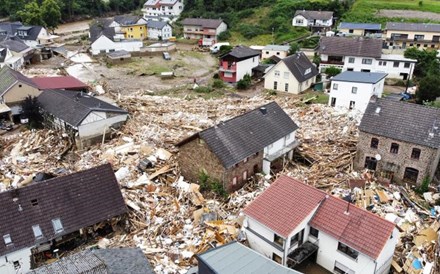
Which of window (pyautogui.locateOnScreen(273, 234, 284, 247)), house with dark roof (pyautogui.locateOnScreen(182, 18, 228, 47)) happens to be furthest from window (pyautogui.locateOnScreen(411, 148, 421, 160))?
house with dark roof (pyautogui.locateOnScreen(182, 18, 228, 47))

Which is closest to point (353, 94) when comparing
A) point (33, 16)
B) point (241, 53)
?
point (241, 53)

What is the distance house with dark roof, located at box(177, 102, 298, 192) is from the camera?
79.7 feet

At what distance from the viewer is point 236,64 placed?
5244 centimetres

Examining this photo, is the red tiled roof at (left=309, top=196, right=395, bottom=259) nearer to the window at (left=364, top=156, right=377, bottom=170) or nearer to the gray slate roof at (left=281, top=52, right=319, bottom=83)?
the window at (left=364, top=156, right=377, bottom=170)

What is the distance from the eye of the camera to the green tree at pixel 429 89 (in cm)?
3981

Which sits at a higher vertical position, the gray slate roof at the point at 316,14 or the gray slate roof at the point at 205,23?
the gray slate roof at the point at 316,14

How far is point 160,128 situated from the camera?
34.3m

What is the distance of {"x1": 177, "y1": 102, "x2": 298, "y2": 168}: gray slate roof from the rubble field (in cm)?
238

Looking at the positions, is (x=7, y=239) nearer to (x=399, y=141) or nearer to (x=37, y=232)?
(x=37, y=232)

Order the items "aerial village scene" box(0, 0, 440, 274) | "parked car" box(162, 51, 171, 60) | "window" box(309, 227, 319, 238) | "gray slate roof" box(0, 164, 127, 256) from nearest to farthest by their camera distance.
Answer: "aerial village scene" box(0, 0, 440, 274)
"gray slate roof" box(0, 164, 127, 256)
"window" box(309, 227, 319, 238)
"parked car" box(162, 51, 171, 60)

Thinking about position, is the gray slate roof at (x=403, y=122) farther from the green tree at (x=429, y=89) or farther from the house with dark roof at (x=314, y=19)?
the house with dark roof at (x=314, y=19)

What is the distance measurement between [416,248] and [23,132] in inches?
1293

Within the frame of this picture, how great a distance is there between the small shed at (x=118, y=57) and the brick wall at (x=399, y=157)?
156ft

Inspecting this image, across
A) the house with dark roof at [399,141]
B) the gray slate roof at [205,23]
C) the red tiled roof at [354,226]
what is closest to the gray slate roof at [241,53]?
the gray slate roof at [205,23]
